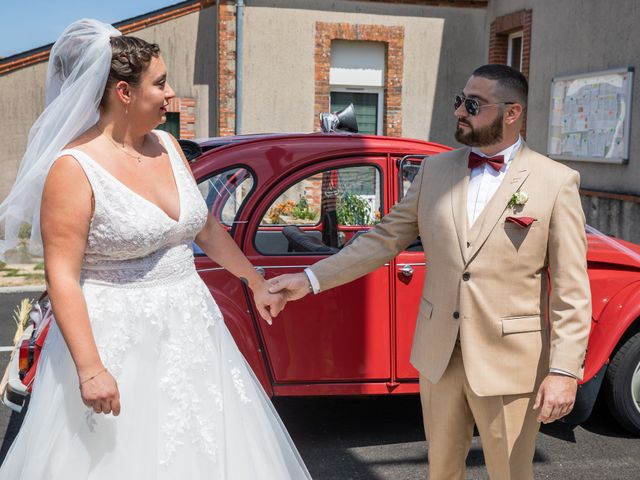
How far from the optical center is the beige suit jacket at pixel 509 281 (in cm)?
287

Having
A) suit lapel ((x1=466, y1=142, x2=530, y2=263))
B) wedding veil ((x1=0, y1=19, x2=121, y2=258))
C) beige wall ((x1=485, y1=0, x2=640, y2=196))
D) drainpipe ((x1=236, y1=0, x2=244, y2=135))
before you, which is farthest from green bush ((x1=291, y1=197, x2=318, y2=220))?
drainpipe ((x1=236, y1=0, x2=244, y2=135))

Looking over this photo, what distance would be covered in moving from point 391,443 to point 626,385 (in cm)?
148

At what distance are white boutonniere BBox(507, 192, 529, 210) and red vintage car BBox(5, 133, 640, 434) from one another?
150 centimetres

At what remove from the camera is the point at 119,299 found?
2801 millimetres

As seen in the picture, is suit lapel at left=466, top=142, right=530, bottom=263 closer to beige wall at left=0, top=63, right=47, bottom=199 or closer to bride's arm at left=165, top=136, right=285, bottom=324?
bride's arm at left=165, top=136, right=285, bottom=324

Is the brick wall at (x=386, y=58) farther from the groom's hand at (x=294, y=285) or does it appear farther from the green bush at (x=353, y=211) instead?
the groom's hand at (x=294, y=285)

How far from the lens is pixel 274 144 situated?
4.50 meters

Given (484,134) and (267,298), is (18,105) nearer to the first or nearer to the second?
(267,298)

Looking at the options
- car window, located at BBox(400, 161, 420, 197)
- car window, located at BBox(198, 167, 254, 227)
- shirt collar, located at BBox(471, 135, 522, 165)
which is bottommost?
car window, located at BBox(198, 167, 254, 227)

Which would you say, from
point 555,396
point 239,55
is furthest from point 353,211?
point 239,55

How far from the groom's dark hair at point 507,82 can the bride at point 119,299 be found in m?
1.23

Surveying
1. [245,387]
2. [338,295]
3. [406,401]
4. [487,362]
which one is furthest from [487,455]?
[406,401]

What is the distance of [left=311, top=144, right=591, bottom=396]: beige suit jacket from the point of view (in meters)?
2.87

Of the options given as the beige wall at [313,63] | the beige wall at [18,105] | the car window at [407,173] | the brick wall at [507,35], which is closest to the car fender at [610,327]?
the car window at [407,173]
